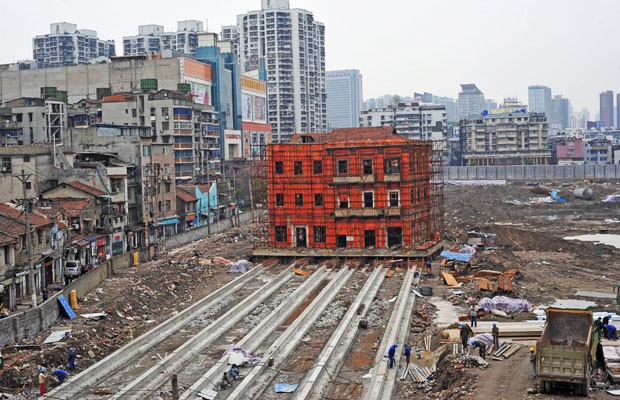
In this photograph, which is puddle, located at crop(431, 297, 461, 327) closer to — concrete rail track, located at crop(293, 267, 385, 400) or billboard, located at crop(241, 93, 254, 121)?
concrete rail track, located at crop(293, 267, 385, 400)

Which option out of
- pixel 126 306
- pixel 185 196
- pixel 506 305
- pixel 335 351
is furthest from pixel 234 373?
pixel 185 196

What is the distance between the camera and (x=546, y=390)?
22875mm

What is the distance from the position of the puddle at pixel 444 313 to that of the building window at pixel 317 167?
1597 centimetres

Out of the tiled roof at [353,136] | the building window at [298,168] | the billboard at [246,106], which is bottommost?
the building window at [298,168]

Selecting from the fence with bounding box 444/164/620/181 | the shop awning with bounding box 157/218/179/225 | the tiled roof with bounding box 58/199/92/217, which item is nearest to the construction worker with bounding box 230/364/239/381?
the tiled roof with bounding box 58/199/92/217

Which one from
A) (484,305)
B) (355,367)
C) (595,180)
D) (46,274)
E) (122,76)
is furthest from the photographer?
(595,180)

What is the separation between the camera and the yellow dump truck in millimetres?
22156

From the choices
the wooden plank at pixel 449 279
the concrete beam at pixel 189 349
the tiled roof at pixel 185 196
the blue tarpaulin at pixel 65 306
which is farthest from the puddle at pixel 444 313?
the tiled roof at pixel 185 196

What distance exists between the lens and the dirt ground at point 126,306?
2862 cm

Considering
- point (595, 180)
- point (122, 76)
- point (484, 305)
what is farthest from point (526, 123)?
point (484, 305)

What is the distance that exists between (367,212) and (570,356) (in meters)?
31.2

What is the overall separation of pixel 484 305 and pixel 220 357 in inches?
498

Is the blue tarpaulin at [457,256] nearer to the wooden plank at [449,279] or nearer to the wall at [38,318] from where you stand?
the wooden plank at [449,279]

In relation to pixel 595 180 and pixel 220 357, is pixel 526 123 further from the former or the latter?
pixel 220 357
